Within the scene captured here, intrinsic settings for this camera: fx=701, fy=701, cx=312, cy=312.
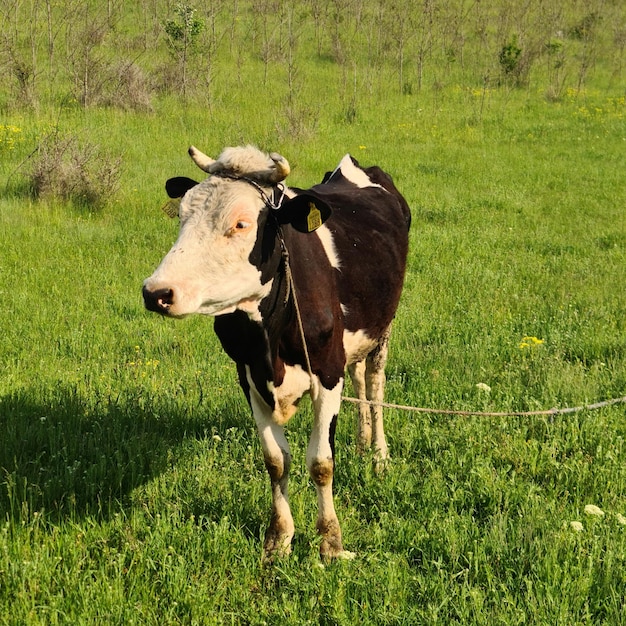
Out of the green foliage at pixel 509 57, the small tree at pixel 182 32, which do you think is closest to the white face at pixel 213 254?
the small tree at pixel 182 32

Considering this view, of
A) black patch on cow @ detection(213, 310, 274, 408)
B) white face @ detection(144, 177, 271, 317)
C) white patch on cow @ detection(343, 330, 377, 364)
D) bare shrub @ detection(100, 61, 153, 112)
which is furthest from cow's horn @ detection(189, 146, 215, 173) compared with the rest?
bare shrub @ detection(100, 61, 153, 112)

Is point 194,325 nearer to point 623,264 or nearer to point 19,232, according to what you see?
point 19,232

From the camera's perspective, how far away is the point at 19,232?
8531 millimetres

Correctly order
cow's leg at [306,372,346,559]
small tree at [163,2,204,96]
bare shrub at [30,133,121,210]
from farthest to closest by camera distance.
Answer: small tree at [163,2,204,96], bare shrub at [30,133,121,210], cow's leg at [306,372,346,559]

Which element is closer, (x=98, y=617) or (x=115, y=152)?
(x=98, y=617)

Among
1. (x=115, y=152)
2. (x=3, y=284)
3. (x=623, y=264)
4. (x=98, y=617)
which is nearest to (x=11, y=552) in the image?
(x=98, y=617)

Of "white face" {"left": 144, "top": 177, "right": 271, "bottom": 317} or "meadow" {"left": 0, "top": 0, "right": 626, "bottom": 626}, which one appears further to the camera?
"meadow" {"left": 0, "top": 0, "right": 626, "bottom": 626}

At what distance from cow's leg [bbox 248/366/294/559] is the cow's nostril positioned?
1.09 metres

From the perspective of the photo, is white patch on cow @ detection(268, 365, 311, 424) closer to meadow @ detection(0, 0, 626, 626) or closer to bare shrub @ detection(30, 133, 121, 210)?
meadow @ detection(0, 0, 626, 626)

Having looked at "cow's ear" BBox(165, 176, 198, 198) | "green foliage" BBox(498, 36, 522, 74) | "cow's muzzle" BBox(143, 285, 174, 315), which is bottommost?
"cow's muzzle" BBox(143, 285, 174, 315)

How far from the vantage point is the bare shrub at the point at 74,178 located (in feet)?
32.0

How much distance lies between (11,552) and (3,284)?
14.7ft

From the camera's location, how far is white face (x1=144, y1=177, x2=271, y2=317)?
8.08 ft

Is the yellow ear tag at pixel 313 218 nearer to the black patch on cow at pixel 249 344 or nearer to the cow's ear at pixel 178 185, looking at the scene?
the black patch on cow at pixel 249 344
